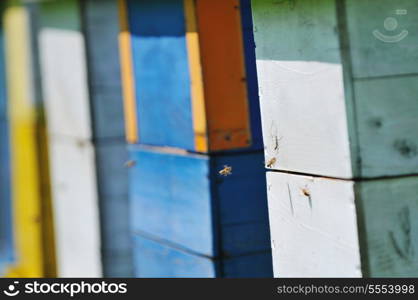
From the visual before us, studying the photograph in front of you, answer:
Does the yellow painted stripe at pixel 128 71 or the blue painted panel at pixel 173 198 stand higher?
the yellow painted stripe at pixel 128 71

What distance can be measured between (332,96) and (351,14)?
0.23m

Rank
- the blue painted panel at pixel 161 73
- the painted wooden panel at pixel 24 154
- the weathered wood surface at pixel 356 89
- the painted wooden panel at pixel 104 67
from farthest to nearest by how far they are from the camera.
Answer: the painted wooden panel at pixel 24 154
the painted wooden panel at pixel 104 67
the blue painted panel at pixel 161 73
the weathered wood surface at pixel 356 89

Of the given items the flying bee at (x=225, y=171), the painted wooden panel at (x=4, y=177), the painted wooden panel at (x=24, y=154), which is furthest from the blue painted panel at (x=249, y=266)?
the painted wooden panel at (x=4, y=177)

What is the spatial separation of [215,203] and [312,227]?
84 centimetres

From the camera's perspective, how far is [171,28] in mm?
3408

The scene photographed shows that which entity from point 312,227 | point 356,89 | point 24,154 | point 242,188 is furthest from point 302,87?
point 24,154

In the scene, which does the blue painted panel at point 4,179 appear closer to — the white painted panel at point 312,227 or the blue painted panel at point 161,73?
the blue painted panel at point 161,73

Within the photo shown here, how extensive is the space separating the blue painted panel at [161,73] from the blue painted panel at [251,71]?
0.81 feet

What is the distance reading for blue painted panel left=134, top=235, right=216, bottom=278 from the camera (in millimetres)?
3238

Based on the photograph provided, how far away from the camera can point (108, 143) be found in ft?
14.2

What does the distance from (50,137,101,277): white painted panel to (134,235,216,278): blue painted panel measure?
602 millimetres

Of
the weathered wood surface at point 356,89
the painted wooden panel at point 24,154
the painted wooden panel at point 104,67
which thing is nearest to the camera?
the weathered wood surface at point 356,89

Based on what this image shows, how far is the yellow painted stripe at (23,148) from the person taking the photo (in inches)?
207

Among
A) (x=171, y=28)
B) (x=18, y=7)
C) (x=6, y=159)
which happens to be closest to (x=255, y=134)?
(x=171, y=28)
